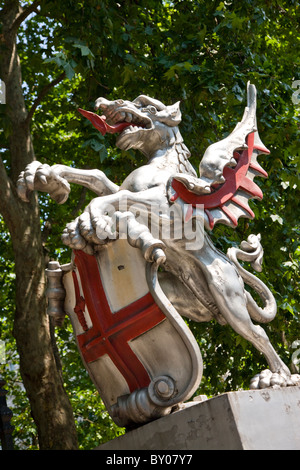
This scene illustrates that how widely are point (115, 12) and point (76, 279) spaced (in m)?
4.41

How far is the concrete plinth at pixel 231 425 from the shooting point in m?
3.41

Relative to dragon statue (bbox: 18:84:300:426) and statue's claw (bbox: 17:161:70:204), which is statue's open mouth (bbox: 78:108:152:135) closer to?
dragon statue (bbox: 18:84:300:426)

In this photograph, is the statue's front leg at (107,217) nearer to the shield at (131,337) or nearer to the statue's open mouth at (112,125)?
the shield at (131,337)

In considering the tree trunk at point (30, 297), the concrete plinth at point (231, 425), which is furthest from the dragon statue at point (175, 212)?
the tree trunk at point (30, 297)

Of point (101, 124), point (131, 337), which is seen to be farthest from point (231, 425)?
point (101, 124)

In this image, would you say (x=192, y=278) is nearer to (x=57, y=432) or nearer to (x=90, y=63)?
(x=57, y=432)

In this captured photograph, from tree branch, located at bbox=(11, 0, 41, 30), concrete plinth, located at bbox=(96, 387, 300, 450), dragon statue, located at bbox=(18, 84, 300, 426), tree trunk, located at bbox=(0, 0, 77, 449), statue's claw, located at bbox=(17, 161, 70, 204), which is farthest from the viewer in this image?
tree branch, located at bbox=(11, 0, 41, 30)

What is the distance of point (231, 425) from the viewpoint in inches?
134

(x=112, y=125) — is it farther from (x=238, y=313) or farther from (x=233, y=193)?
(x=238, y=313)

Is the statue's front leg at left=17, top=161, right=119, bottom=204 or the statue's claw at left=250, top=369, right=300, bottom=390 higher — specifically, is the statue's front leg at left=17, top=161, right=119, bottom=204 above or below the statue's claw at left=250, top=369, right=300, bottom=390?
above

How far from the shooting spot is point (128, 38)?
753 centimetres

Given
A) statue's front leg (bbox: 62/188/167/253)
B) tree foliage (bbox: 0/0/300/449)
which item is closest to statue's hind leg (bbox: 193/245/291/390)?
statue's front leg (bbox: 62/188/167/253)

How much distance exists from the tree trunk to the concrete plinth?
10.0 feet

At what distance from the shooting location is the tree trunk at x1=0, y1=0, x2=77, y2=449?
6.69 meters
